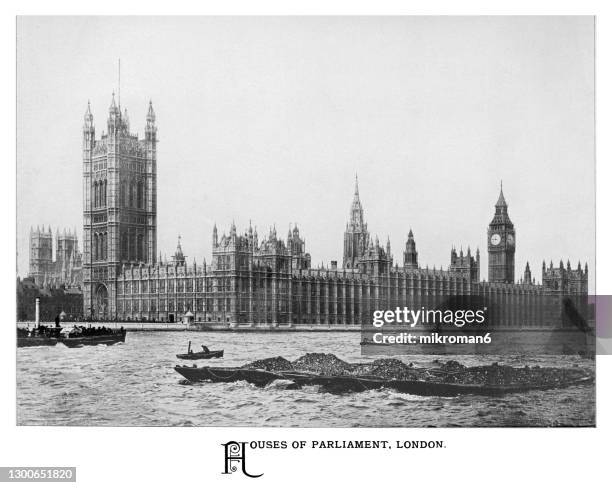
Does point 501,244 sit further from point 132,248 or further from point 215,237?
point 132,248

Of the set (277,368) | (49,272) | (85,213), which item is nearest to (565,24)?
(277,368)

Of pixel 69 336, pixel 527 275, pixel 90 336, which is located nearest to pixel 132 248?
pixel 90 336

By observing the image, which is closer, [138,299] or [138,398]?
[138,398]

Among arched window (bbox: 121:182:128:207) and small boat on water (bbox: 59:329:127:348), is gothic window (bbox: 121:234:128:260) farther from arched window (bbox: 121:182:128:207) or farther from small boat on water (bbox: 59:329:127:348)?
small boat on water (bbox: 59:329:127:348)

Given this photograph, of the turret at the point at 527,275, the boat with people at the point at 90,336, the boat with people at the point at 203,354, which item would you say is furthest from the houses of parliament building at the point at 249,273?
the boat with people at the point at 203,354

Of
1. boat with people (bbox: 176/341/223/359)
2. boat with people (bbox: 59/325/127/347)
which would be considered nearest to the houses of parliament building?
boat with people (bbox: 59/325/127/347)
